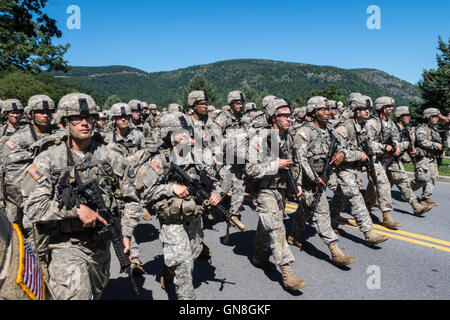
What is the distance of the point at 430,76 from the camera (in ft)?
57.2

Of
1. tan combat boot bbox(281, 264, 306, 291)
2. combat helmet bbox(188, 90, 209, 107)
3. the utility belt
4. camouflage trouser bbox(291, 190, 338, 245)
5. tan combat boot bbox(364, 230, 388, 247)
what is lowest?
tan combat boot bbox(281, 264, 306, 291)

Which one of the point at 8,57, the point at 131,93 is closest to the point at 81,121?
the point at 8,57

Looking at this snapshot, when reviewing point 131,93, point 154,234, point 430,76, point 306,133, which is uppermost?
point 131,93

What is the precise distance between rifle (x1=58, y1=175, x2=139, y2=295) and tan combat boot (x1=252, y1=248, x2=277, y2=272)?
82.6 inches

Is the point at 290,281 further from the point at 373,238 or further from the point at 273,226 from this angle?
the point at 373,238

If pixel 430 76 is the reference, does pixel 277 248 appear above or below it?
below

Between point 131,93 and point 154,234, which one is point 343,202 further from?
point 131,93

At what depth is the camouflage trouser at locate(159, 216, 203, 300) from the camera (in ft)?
10.3

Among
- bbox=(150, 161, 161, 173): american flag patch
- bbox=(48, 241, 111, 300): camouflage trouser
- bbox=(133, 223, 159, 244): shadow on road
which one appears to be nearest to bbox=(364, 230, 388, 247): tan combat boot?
bbox=(150, 161, 161, 173): american flag patch

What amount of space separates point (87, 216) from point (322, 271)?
126 inches

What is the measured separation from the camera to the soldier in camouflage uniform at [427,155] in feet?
22.9

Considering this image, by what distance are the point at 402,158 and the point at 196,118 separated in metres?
4.96

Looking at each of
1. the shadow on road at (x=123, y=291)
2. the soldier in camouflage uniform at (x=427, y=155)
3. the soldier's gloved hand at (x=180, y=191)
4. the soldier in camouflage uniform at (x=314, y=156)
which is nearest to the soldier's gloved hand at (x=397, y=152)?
the soldier in camouflage uniform at (x=427, y=155)

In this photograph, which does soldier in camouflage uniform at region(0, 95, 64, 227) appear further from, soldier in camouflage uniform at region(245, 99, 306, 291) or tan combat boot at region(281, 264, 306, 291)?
tan combat boot at region(281, 264, 306, 291)
